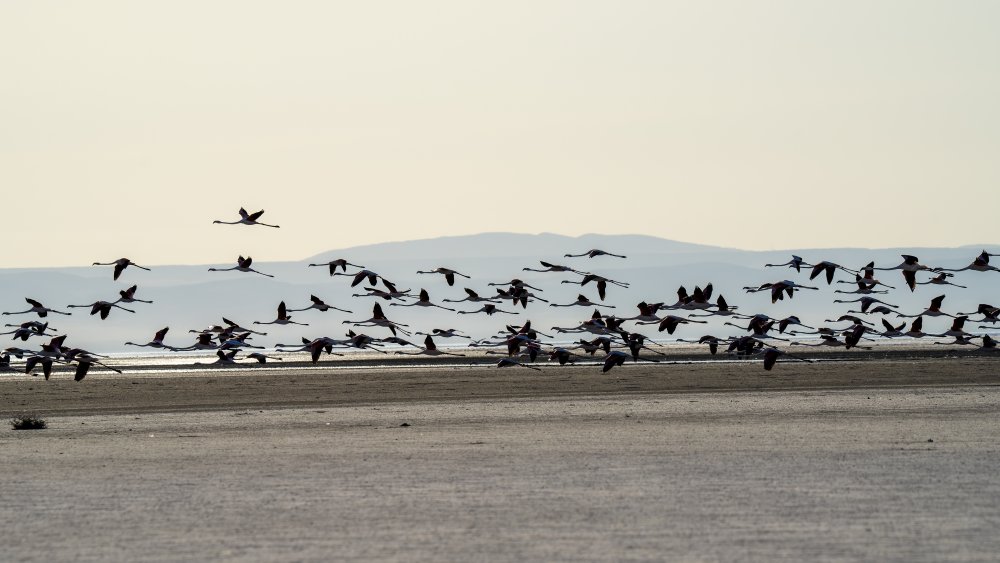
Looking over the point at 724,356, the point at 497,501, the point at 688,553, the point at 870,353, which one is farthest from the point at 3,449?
the point at 870,353

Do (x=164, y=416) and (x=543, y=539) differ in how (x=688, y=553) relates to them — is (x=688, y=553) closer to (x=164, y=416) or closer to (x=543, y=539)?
(x=543, y=539)

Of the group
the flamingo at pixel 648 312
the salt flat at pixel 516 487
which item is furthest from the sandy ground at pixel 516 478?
the flamingo at pixel 648 312

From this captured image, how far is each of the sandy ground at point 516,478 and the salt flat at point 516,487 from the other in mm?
66

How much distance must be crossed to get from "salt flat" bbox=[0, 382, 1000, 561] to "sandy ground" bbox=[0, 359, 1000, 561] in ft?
0.21

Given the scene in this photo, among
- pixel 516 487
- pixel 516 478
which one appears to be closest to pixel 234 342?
pixel 516 478

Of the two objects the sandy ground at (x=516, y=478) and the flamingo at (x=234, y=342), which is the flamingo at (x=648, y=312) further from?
the flamingo at (x=234, y=342)

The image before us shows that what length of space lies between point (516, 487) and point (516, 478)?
1.11m

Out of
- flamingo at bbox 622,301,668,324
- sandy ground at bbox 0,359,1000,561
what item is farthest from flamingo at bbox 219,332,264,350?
flamingo at bbox 622,301,668,324

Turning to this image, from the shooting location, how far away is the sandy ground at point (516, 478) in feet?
59.9

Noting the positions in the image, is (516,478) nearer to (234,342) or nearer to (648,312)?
(648,312)

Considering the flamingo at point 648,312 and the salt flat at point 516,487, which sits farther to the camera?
the flamingo at point 648,312

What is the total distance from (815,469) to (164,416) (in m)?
21.6

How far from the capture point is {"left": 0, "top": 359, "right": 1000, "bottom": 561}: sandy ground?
1825cm

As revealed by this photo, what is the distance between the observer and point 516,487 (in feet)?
76.6
